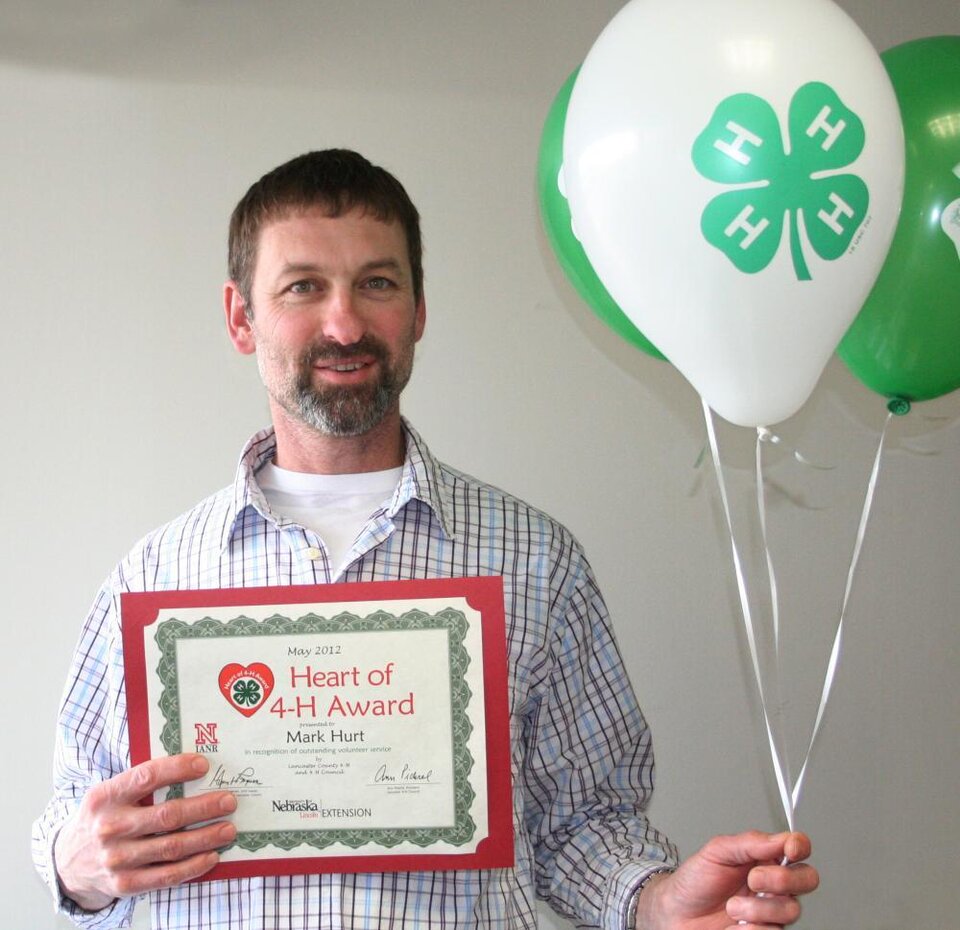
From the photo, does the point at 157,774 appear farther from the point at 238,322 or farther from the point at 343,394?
the point at 238,322

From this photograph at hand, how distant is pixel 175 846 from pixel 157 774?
7cm

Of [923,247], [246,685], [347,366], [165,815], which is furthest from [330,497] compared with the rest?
[923,247]

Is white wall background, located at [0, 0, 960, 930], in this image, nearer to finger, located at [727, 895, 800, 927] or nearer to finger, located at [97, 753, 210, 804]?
finger, located at [97, 753, 210, 804]

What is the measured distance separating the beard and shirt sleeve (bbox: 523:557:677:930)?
0.28 meters

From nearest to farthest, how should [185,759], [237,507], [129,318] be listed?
[185,759] → [237,507] → [129,318]

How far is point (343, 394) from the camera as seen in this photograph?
1286 mm

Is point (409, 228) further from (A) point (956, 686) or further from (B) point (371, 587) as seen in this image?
(A) point (956, 686)

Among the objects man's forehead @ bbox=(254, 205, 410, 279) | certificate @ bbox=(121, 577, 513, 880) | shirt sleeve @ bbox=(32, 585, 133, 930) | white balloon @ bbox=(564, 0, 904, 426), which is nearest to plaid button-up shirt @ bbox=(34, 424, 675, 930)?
shirt sleeve @ bbox=(32, 585, 133, 930)

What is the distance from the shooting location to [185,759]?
113 cm

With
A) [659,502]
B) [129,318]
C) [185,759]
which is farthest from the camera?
[659,502]

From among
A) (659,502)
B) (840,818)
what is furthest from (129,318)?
(840,818)

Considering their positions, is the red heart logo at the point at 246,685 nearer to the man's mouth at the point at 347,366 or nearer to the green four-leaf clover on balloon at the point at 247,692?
the green four-leaf clover on balloon at the point at 247,692

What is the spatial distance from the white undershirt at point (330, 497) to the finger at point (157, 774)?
292 millimetres

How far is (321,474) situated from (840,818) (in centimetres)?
128
